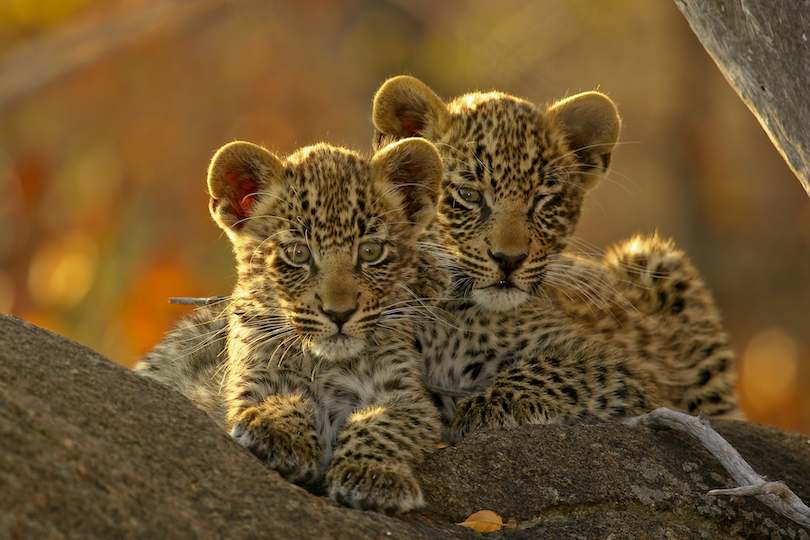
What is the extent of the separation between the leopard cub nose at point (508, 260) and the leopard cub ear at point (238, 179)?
144 centimetres

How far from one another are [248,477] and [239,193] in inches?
81.6

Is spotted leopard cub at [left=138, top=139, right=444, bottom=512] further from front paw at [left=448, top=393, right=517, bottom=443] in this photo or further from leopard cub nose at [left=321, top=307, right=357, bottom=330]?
front paw at [left=448, top=393, right=517, bottom=443]

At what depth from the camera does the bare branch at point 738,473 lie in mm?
4273

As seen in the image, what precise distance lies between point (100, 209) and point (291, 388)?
1287cm

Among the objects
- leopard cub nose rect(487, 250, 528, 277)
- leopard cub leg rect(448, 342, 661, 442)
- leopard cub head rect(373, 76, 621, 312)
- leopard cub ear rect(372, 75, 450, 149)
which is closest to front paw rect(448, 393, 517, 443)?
leopard cub leg rect(448, 342, 661, 442)

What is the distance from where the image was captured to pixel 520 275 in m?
5.61

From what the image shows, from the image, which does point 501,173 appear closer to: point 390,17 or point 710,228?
point 710,228

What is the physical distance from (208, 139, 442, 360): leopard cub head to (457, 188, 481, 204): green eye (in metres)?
0.48

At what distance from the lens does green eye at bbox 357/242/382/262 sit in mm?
4957

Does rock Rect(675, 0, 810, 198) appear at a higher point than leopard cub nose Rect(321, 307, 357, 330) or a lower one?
higher

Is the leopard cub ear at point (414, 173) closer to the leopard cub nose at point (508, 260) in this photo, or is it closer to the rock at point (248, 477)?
the leopard cub nose at point (508, 260)

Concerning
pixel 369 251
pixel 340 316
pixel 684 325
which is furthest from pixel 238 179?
pixel 684 325

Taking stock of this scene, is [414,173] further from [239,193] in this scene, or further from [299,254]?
[239,193]

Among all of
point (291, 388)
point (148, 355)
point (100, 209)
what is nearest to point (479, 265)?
point (291, 388)
